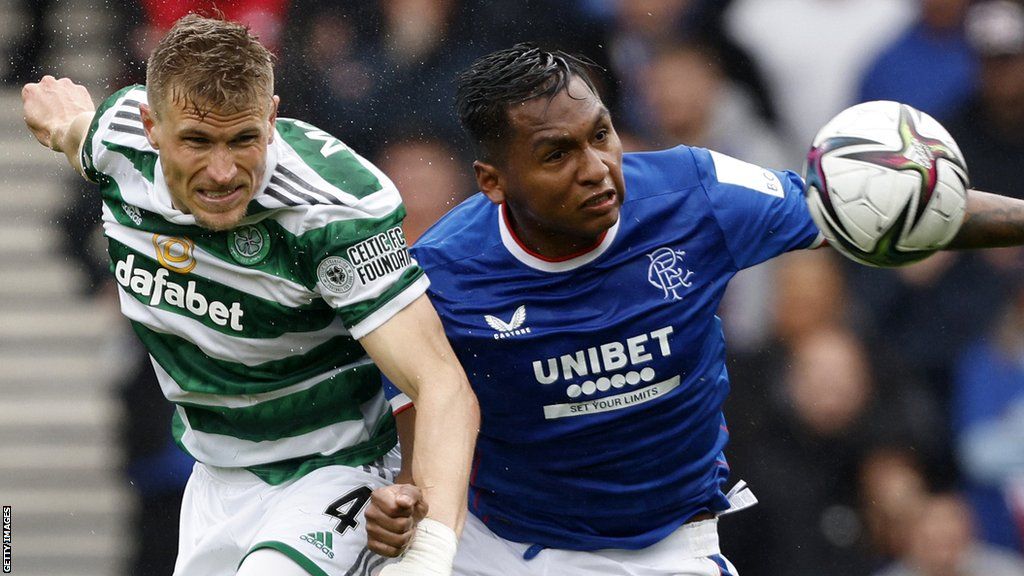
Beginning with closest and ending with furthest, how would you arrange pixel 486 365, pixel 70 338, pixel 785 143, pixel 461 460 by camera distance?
pixel 461 460 → pixel 486 365 → pixel 785 143 → pixel 70 338

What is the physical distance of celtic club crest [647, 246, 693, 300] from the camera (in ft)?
14.9

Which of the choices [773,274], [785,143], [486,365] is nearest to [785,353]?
[773,274]

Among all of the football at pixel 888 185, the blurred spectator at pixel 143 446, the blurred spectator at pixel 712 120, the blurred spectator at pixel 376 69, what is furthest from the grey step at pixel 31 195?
the football at pixel 888 185

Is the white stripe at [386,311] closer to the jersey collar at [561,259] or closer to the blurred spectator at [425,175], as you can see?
the jersey collar at [561,259]

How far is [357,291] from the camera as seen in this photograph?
406cm

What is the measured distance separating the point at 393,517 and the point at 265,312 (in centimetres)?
88

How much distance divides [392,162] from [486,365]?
2.69 m

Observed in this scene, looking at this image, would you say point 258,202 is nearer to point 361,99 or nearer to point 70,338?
point 361,99

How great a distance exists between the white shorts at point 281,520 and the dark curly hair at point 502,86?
3.50 ft

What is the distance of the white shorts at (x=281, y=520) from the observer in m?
4.16

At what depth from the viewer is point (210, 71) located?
156 inches

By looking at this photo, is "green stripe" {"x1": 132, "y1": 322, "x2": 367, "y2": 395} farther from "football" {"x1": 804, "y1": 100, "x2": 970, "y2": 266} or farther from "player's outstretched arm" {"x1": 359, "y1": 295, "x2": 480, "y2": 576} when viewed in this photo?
"football" {"x1": 804, "y1": 100, "x2": 970, "y2": 266}

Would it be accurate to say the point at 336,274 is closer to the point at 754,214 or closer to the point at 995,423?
the point at 754,214

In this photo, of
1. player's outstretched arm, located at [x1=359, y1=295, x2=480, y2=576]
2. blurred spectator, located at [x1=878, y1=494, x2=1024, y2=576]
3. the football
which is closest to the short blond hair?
player's outstretched arm, located at [x1=359, y1=295, x2=480, y2=576]
